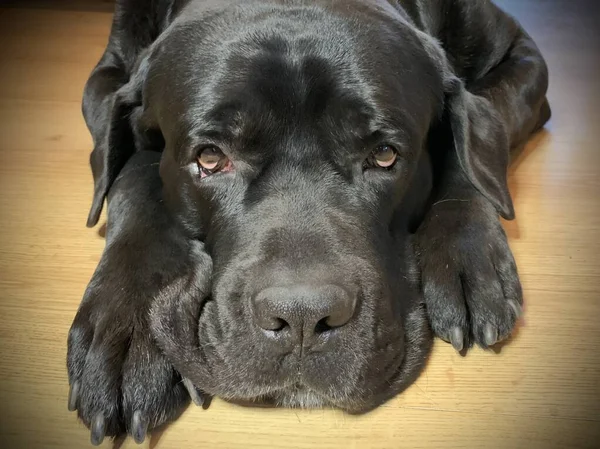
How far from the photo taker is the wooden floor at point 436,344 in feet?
4.07

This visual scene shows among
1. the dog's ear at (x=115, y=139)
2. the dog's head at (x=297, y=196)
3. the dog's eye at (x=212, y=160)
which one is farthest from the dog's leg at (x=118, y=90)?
the dog's eye at (x=212, y=160)

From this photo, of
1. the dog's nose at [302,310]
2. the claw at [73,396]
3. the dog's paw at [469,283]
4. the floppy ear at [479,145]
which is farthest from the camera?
the floppy ear at [479,145]

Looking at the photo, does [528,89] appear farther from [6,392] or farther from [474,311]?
[6,392]

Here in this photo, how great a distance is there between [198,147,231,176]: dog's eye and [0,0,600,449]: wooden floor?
0.44m

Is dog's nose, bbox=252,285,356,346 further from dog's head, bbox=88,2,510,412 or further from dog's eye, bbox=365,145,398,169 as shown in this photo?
dog's eye, bbox=365,145,398,169

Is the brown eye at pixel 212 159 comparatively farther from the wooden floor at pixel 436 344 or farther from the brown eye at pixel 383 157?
the wooden floor at pixel 436 344

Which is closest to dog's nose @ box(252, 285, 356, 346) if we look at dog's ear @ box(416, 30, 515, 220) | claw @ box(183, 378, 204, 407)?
claw @ box(183, 378, 204, 407)

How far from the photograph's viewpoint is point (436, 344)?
54.9 inches

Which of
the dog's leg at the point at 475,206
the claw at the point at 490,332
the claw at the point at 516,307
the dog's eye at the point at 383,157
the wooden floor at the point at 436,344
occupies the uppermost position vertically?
the dog's eye at the point at 383,157

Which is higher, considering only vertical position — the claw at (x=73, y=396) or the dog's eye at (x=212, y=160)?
the dog's eye at (x=212, y=160)

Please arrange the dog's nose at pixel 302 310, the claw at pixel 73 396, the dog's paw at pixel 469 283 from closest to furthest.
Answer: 1. the dog's nose at pixel 302 310
2. the claw at pixel 73 396
3. the dog's paw at pixel 469 283

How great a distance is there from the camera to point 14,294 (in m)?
1.53

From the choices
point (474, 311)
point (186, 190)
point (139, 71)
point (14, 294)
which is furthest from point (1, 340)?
point (474, 311)

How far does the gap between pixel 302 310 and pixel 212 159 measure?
0.39 m
